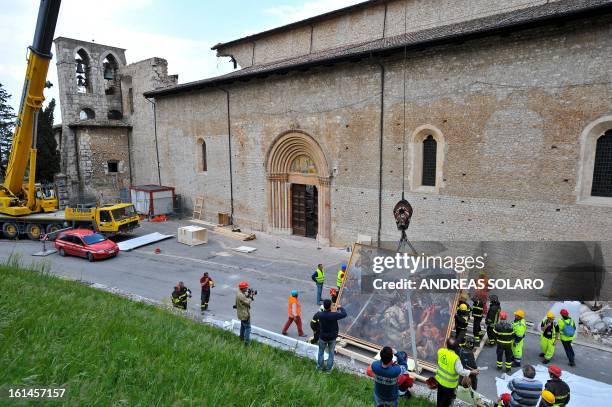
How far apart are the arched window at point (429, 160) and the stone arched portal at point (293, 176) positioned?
4272mm

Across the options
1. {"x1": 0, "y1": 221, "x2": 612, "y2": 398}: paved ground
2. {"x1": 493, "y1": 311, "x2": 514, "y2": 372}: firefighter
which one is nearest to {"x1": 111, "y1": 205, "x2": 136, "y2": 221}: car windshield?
{"x1": 0, "y1": 221, "x2": 612, "y2": 398}: paved ground

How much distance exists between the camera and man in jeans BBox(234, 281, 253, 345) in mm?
7660

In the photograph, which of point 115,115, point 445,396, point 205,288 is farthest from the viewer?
point 115,115

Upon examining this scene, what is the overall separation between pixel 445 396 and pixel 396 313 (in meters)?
2.81

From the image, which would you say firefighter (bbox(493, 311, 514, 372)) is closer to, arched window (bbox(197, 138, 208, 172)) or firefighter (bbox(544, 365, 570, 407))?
firefighter (bbox(544, 365, 570, 407))

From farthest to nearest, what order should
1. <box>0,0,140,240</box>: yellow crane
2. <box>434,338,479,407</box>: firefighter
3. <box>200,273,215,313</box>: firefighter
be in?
<box>0,0,140,240</box>: yellow crane → <box>200,273,215,313</box>: firefighter → <box>434,338,479,407</box>: firefighter

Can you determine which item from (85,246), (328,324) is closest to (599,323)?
(328,324)

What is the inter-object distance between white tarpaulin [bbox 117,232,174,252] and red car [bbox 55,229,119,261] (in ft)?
3.95

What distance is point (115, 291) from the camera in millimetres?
10656

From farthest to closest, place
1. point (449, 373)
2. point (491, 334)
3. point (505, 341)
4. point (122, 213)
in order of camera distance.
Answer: point (122, 213)
point (491, 334)
point (505, 341)
point (449, 373)

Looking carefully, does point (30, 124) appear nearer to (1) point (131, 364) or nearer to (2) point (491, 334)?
(1) point (131, 364)

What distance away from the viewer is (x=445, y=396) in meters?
5.77

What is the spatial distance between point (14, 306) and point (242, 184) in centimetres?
1527

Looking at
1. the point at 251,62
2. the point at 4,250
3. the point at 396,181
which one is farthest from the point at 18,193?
the point at 396,181
